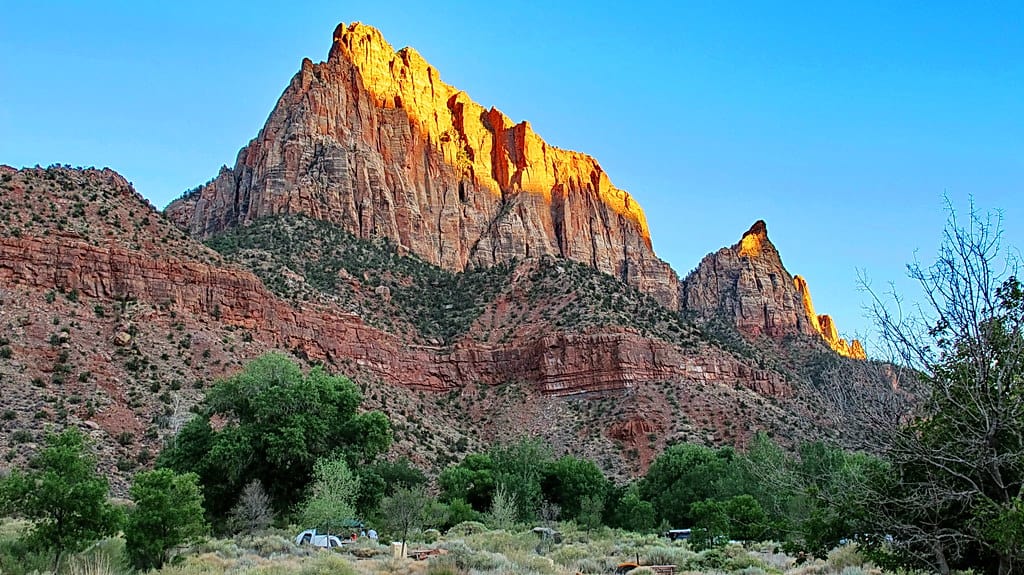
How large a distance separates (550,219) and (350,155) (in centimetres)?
3469

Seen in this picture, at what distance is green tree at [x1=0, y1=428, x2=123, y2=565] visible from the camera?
18.1m

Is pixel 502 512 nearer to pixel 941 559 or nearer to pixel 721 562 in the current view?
pixel 721 562

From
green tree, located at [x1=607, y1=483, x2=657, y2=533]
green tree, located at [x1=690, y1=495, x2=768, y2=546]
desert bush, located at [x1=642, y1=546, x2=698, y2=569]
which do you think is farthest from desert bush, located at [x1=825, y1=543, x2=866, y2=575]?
green tree, located at [x1=607, y1=483, x2=657, y2=533]

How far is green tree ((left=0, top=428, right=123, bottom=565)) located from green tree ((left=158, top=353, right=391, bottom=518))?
17.6 m

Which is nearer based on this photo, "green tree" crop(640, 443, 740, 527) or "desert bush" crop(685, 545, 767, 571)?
"desert bush" crop(685, 545, 767, 571)

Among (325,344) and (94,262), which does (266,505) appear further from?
(325,344)

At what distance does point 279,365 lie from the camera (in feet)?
136

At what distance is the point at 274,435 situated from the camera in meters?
37.4

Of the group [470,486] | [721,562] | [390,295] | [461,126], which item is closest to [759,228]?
[461,126]

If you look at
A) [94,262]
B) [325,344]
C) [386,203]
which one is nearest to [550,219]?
[386,203]

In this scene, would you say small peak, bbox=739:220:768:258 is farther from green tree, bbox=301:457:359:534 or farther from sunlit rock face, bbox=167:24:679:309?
green tree, bbox=301:457:359:534

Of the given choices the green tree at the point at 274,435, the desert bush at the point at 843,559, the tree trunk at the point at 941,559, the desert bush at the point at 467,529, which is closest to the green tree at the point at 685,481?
the desert bush at the point at 467,529

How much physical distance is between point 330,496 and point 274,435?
426cm

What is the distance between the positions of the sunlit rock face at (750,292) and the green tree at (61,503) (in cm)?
12381
